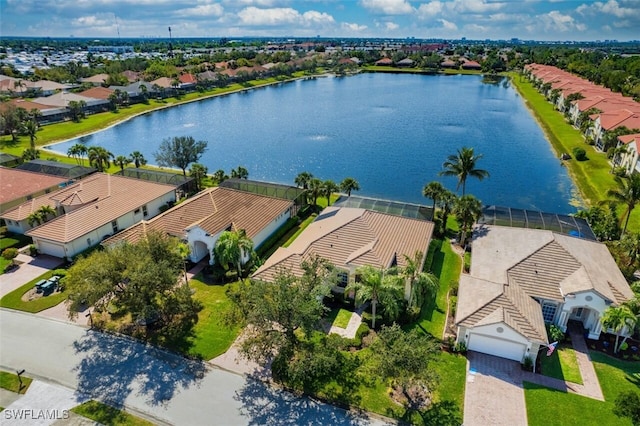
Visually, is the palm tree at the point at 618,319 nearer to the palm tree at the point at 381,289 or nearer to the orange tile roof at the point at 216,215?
the palm tree at the point at 381,289

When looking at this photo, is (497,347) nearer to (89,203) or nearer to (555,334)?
(555,334)

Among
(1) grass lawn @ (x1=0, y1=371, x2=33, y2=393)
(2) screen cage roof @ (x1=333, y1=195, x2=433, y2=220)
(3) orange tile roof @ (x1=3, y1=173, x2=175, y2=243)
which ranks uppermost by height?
(2) screen cage roof @ (x1=333, y1=195, x2=433, y2=220)

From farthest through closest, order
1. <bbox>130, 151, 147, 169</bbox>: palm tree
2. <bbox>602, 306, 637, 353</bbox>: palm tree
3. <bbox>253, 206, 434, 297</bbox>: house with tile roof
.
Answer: <bbox>130, 151, 147, 169</bbox>: palm tree < <bbox>253, 206, 434, 297</bbox>: house with tile roof < <bbox>602, 306, 637, 353</bbox>: palm tree

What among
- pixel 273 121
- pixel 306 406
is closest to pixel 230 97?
pixel 273 121

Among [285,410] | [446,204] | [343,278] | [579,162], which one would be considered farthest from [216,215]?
[579,162]

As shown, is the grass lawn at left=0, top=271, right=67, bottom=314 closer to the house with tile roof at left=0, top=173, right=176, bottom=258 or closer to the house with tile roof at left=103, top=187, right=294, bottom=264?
the house with tile roof at left=0, top=173, right=176, bottom=258

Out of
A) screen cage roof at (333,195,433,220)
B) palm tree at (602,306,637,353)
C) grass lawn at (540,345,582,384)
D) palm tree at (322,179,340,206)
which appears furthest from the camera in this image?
palm tree at (322,179,340,206)

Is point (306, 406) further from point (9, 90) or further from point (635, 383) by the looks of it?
point (9, 90)

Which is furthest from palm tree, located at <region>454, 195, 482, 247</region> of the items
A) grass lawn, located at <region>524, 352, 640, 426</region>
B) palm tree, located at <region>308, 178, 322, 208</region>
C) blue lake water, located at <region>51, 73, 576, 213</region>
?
palm tree, located at <region>308, 178, 322, 208</region>
